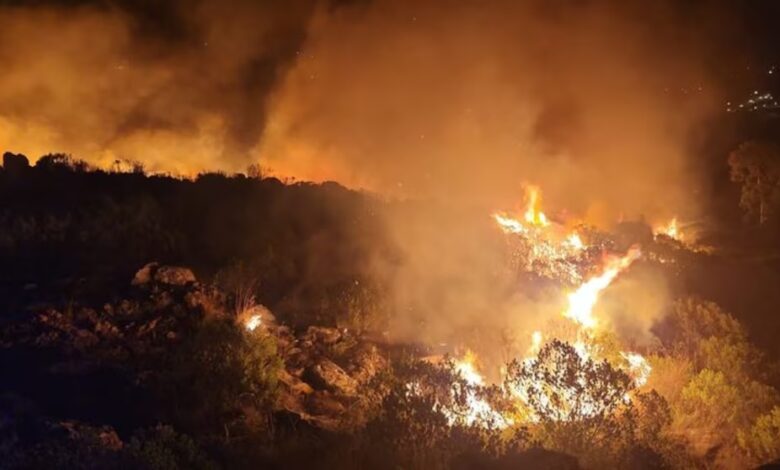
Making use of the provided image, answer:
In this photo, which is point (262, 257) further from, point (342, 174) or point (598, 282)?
point (342, 174)

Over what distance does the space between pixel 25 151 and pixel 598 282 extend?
50.7 feet

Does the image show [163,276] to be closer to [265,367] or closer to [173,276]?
[173,276]

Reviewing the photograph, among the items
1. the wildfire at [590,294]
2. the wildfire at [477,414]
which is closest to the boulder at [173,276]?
the wildfire at [477,414]

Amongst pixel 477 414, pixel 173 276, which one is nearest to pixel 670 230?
pixel 477 414

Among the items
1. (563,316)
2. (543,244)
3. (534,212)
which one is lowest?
(563,316)

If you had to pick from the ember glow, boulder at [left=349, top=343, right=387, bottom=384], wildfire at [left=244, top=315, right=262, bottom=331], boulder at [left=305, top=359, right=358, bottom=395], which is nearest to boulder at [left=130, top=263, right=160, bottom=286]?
wildfire at [left=244, top=315, right=262, bottom=331]

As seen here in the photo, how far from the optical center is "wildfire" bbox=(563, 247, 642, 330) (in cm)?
1227

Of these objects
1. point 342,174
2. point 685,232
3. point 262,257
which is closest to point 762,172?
point 685,232

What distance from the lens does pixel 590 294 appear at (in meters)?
13.0

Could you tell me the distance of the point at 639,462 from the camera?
8133 mm

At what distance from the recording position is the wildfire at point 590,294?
40.3 feet

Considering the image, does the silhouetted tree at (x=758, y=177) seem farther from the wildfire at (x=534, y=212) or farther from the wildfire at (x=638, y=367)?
the wildfire at (x=638, y=367)

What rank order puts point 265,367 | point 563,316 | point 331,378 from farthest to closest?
point 563,316 → point 331,378 → point 265,367

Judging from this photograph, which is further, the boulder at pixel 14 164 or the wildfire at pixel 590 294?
the boulder at pixel 14 164
